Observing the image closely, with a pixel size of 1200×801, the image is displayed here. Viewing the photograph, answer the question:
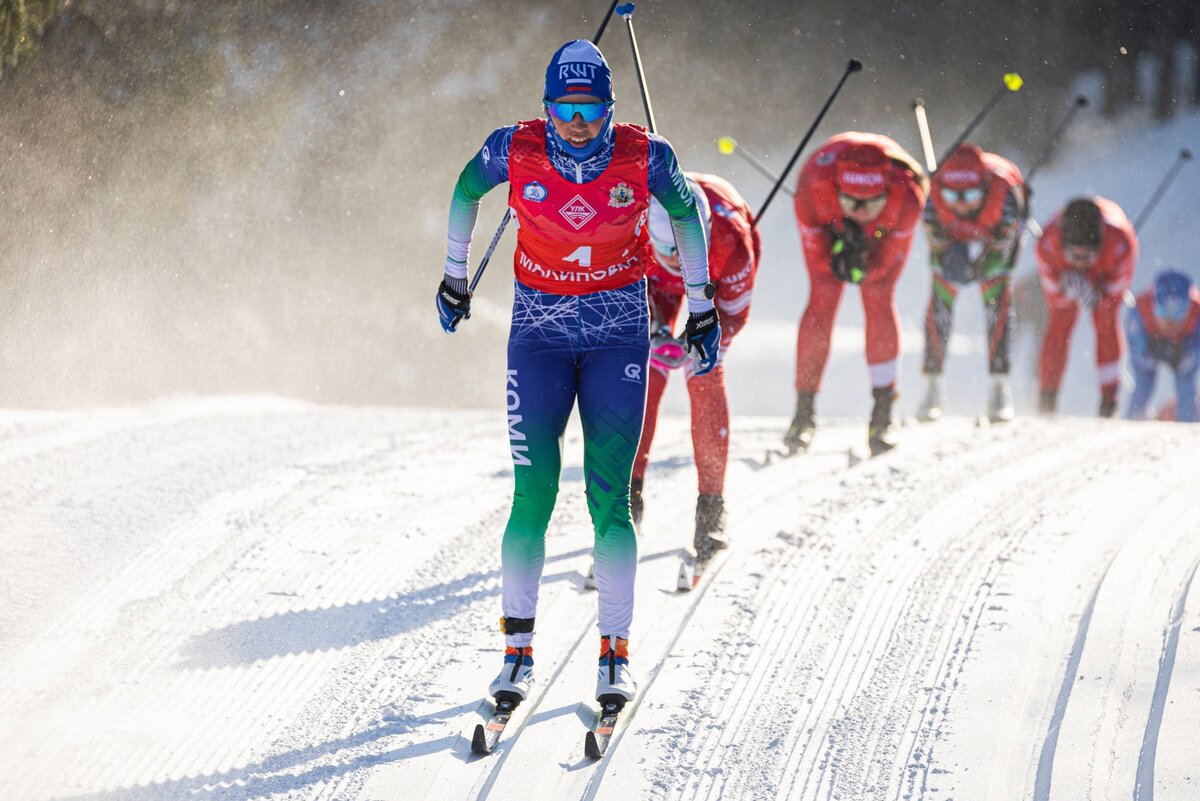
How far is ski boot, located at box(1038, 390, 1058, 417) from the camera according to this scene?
33.9 ft

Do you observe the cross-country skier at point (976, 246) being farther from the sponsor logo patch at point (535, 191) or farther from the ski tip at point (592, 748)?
the sponsor logo patch at point (535, 191)

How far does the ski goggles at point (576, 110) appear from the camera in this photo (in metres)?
3.35

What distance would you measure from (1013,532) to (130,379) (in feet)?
19.6

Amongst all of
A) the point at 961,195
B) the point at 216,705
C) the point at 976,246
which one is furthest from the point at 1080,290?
the point at 216,705

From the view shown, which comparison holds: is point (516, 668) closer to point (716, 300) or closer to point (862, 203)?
point (716, 300)

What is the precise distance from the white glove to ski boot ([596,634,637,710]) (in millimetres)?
7598

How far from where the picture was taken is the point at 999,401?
8344 mm

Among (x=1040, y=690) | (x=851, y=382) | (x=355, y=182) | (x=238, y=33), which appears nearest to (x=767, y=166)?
(x=851, y=382)

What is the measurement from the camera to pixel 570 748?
3.63 m

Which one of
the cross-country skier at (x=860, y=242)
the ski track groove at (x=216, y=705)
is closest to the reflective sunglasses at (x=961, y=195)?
the cross-country skier at (x=860, y=242)

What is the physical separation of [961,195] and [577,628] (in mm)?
5188

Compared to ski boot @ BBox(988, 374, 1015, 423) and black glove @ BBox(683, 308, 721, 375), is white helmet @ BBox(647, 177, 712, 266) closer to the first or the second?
black glove @ BBox(683, 308, 721, 375)

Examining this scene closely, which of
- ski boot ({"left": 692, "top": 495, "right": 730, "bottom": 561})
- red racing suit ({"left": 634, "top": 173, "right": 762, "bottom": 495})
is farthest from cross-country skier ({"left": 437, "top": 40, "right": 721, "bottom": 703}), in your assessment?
ski boot ({"left": 692, "top": 495, "right": 730, "bottom": 561})

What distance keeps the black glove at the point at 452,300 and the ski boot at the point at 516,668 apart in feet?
3.03
